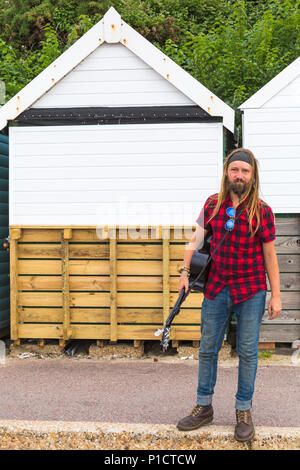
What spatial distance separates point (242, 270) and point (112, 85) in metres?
3.82

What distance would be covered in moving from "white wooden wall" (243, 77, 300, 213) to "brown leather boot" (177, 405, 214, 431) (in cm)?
326

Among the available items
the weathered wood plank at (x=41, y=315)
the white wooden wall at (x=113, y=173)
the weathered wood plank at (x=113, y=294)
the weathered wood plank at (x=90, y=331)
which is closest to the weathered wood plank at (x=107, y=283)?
the weathered wood plank at (x=113, y=294)

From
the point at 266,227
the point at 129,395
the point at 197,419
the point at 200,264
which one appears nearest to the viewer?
the point at 266,227

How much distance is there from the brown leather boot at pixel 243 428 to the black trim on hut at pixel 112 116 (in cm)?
379

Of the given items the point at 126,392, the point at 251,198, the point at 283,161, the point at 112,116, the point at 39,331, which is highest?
the point at 112,116

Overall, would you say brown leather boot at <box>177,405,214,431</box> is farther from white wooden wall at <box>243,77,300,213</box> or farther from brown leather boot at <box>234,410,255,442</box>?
white wooden wall at <box>243,77,300,213</box>

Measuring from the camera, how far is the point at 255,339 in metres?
3.72

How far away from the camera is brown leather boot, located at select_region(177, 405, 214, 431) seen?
153 inches

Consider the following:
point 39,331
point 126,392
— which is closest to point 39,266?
point 39,331

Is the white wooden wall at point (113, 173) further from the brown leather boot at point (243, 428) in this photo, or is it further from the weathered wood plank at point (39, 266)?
the brown leather boot at point (243, 428)

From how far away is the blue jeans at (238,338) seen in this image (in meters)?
3.71

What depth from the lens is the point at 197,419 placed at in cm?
391

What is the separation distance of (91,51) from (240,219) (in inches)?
152

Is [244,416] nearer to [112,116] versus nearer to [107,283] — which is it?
[107,283]
